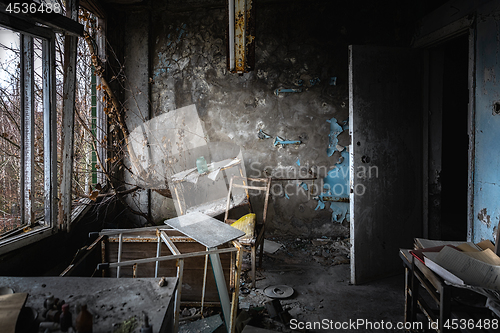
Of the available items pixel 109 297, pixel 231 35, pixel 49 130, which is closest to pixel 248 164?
pixel 231 35

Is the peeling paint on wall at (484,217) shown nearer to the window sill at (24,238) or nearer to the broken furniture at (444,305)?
the broken furniture at (444,305)

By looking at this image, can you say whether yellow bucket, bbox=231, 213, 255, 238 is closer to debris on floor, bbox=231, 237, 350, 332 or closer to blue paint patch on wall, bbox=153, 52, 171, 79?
debris on floor, bbox=231, 237, 350, 332

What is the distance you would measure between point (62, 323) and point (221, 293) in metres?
1.06

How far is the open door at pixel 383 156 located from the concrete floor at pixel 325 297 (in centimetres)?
19

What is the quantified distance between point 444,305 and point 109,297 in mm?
1581

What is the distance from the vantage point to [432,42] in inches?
112

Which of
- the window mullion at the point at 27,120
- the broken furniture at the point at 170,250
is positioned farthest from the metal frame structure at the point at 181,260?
the window mullion at the point at 27,120

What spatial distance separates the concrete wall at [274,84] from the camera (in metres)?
3.75

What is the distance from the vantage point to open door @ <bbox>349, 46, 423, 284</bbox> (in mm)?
2775

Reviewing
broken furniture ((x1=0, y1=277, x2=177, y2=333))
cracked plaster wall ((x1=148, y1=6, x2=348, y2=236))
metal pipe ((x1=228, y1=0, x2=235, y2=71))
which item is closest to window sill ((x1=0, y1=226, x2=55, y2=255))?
broken furniture ((x1=0, y1=277, x2=177, y2=333))

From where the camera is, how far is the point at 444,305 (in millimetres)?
1335

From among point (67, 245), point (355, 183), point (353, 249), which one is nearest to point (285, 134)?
point (355, 183)

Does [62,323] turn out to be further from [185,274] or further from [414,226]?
[414,226]

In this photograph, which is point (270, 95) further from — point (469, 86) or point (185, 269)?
point (185, 269)
